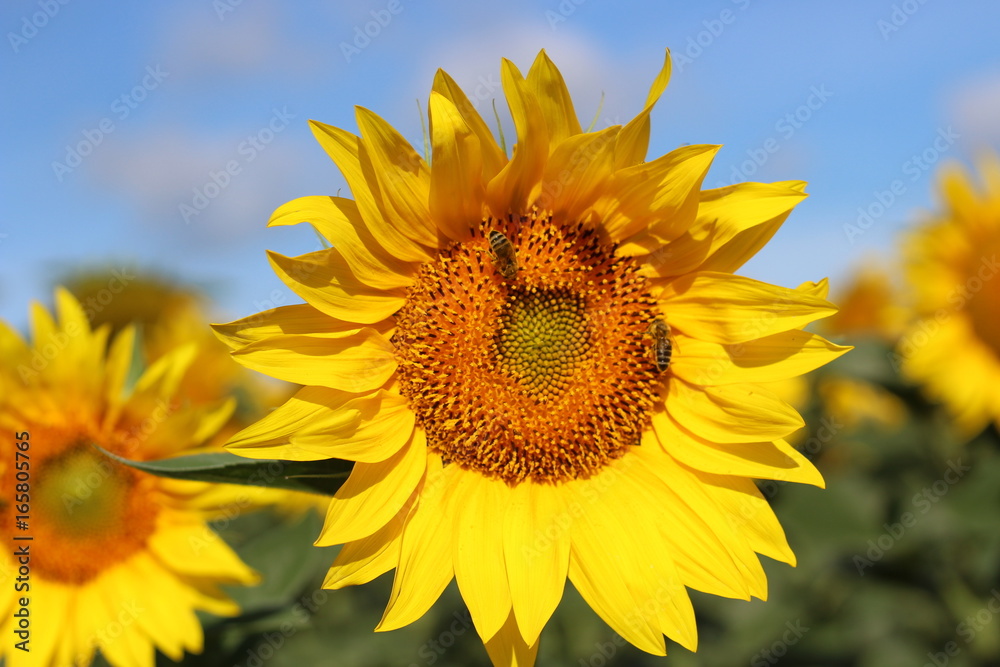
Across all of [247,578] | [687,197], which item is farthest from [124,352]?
[687,197]

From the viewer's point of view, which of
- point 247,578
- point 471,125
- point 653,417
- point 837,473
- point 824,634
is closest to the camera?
point 471,125

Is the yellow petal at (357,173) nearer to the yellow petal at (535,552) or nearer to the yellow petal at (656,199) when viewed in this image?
the yellow petal at (656,199)

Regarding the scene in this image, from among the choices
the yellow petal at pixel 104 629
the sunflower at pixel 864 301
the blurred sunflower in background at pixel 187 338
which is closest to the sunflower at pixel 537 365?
the blurred sunflower in background at pixel 187 338

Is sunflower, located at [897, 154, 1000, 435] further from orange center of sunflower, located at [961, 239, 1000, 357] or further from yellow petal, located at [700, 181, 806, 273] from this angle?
yellow petal, located at [700, 181, 806, 273]

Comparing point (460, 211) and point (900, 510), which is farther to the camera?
point (900, 510)

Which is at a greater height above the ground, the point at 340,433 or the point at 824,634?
the point at 340,433

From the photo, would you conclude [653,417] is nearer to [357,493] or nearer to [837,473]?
[357,493]

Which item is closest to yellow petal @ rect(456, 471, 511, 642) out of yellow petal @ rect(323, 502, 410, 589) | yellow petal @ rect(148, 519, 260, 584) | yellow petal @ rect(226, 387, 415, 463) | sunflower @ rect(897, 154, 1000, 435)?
yellow petal @ rect(323, 502, 410, 589)
